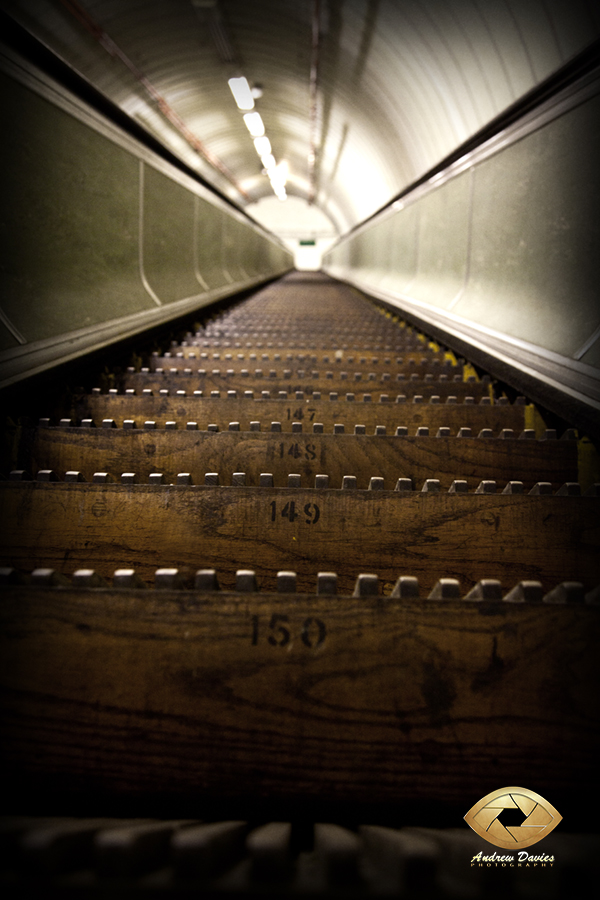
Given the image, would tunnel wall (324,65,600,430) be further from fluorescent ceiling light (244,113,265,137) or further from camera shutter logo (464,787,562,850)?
fluorescent ceiling light (244,113,265,137)

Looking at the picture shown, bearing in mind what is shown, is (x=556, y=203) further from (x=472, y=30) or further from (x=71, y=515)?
(x=472, y=30)

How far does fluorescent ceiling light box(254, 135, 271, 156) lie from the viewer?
64.6 feet

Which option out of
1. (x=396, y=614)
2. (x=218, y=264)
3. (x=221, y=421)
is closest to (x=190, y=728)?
(x=396, y=614)

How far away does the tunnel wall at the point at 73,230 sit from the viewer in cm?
273

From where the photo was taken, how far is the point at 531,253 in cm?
343

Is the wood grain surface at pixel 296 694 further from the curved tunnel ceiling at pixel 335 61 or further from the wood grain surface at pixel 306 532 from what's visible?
the curved tunnel ceiling at pixel 335 61

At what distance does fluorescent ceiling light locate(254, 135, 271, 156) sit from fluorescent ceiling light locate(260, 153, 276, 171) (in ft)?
2.24

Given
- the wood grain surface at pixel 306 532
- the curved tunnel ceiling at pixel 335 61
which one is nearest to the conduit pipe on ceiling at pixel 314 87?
the curved tunnel ceiling at pixel 335 61

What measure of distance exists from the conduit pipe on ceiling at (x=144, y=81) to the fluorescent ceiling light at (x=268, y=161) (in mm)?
1713

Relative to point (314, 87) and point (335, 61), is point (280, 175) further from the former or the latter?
point (335, 61)

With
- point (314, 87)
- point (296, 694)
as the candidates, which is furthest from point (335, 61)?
point (296, 694)

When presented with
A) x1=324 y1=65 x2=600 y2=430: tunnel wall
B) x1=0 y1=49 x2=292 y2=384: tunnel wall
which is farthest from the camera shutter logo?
x1=0 y1=49 x2=292 y2=384: tunnel wall

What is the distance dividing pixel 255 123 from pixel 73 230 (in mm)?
16027

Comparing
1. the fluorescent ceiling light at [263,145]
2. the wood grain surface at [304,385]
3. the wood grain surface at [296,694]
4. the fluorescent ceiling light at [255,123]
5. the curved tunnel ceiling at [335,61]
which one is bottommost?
the wood grain surface at [296,694]
